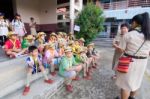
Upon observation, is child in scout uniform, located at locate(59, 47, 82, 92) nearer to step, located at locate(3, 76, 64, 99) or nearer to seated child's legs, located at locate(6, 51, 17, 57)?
step, located at locate(3, 76, 64, 99)

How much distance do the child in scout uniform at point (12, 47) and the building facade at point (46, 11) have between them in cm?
408

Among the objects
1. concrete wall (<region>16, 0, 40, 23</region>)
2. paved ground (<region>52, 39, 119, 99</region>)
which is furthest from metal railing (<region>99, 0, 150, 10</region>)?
paved ground (<region>52, 39, 119, 99</region>)

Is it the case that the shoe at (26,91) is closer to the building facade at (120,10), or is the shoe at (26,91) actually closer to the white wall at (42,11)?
the white wall at (42,11)

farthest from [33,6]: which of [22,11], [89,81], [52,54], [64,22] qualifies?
[89,81]

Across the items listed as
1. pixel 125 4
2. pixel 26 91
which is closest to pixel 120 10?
pixel 125 4

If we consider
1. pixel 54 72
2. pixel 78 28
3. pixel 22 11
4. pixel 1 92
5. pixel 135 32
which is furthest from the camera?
pixel 22 11

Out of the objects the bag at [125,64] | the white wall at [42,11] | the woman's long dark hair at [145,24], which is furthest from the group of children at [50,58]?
→ the white wall at [42,11]

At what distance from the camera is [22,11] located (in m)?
8.16

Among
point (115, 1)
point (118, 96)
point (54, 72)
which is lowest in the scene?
point (118, 96)

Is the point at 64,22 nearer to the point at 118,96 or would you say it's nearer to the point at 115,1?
the point at 118,96

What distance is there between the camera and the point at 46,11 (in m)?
9.50

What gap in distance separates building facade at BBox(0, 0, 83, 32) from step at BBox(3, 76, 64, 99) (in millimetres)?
4818

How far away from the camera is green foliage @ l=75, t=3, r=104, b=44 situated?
7664 millimetres

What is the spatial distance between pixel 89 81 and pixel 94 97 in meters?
0.82
